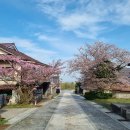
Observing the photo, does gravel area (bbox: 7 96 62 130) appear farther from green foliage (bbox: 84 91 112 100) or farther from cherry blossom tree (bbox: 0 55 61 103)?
green foliage (bbox: 84 91 112 100)

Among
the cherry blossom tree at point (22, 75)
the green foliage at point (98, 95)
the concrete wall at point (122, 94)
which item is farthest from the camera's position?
the concrete wall at point (122, 94)

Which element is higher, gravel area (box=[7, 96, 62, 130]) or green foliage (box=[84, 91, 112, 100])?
green foliage (box=[84, 91, 112, 100])

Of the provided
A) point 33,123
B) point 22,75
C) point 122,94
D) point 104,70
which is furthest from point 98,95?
point 33,123

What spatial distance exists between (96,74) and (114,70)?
3.48 meters

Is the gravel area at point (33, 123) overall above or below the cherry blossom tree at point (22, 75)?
below

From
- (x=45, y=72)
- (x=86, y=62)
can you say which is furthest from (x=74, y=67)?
(x=45, y=72)

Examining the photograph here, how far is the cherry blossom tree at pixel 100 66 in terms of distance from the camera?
5897 centimetres

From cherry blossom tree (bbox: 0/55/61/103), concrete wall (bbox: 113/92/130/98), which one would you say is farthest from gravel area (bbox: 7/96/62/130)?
concrete wall (bbox: 113/92/130/98)

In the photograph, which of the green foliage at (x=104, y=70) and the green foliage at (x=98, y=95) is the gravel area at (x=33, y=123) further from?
the green foliage at (x=104, y=70)

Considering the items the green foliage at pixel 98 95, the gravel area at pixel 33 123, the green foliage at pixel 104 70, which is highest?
the green foliage at pixel 104 70

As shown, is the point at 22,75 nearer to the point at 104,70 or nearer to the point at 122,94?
the point at 104,70

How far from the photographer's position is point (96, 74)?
5956cm

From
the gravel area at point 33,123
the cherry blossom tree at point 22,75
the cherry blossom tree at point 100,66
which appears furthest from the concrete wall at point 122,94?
the gravel area at point 33,123

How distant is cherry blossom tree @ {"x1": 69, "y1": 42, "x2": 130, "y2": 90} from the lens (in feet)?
193
